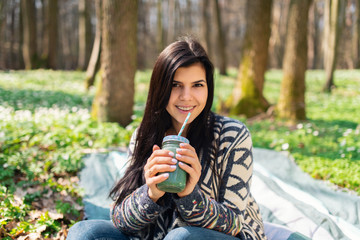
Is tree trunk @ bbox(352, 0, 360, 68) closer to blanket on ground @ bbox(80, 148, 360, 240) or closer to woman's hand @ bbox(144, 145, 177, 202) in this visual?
blanket on ground @ bbox(80, 148, 360, 240)

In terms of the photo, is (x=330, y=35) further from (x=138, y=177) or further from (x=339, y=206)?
(x=138, y=177)

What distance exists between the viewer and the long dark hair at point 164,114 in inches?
72.7

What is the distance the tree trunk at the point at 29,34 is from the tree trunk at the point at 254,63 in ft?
37.4

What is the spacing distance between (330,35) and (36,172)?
10.3 metres

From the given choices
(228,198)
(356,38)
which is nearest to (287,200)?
(228,198)

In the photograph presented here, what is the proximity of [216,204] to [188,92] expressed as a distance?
618mm

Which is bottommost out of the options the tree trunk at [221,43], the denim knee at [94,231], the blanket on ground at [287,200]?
the blanket on ground at [287,200]

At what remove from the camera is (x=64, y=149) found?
4398mm

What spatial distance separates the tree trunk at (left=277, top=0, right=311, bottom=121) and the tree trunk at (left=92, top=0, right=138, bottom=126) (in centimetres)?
294

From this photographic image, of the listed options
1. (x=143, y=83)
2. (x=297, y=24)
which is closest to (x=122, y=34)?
(x=297, y=24)

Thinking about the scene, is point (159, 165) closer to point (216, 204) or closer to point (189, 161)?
point (189, 161)

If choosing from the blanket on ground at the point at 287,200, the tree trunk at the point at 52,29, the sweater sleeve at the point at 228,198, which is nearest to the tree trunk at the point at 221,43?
the tree trunk at the point at 52,29

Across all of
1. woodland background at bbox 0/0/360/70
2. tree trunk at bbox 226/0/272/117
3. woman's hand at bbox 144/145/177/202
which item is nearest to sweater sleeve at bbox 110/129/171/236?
woman's hand at bbox 144/145/177/202

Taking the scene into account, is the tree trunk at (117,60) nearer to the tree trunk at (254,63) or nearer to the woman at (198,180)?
the tree trunk at (254,63)
